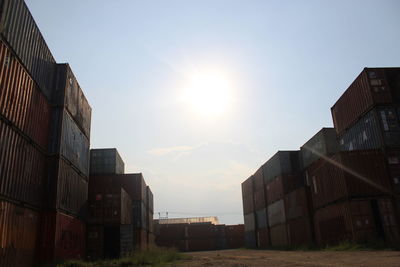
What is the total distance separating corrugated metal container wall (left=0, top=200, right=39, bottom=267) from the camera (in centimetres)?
1150

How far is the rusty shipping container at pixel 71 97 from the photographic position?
17375 mm

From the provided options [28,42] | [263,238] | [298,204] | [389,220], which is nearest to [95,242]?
[28,42]

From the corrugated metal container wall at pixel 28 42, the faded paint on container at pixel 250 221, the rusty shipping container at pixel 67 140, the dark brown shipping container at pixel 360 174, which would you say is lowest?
the faded paint on container at pixel 250 221

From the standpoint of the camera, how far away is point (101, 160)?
1321 inches

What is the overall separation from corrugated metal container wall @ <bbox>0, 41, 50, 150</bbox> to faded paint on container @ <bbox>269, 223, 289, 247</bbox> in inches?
934

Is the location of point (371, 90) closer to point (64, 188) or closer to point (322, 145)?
point (322, 145)

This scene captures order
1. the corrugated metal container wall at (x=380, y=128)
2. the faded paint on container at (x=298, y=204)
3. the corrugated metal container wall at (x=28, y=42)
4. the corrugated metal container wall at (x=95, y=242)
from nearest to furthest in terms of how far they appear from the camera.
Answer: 1. the corrugated metal container wall at (x=28, y=42)
2. the corrugated metal container wall at (x=380, y=128)
3. the corrugated metal container wall at (x=95, y=242)
4. the faded paint on container at (x=298, y=204)

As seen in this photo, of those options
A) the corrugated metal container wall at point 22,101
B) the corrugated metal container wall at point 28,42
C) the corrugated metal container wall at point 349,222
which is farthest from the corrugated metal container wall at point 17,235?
the corrugated metal container wall at point 349,222

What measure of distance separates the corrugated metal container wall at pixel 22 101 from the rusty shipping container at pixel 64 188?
3.96 ft

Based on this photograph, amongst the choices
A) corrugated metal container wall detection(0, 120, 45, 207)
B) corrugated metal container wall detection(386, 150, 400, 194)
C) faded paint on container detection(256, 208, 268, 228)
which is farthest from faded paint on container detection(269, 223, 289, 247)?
corrugated metal container wall detection(0, 120, 45, 207)

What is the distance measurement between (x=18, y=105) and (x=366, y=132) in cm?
2048

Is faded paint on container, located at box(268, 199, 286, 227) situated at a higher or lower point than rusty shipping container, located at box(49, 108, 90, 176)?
lower

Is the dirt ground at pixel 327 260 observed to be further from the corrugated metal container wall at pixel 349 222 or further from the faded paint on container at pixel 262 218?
the faded paint on container at pixel 262 218

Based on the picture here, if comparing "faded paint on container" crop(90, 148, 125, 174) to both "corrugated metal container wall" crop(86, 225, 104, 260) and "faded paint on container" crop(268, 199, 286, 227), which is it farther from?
"faded paint on container" crop(268, 199, 286, 227)
